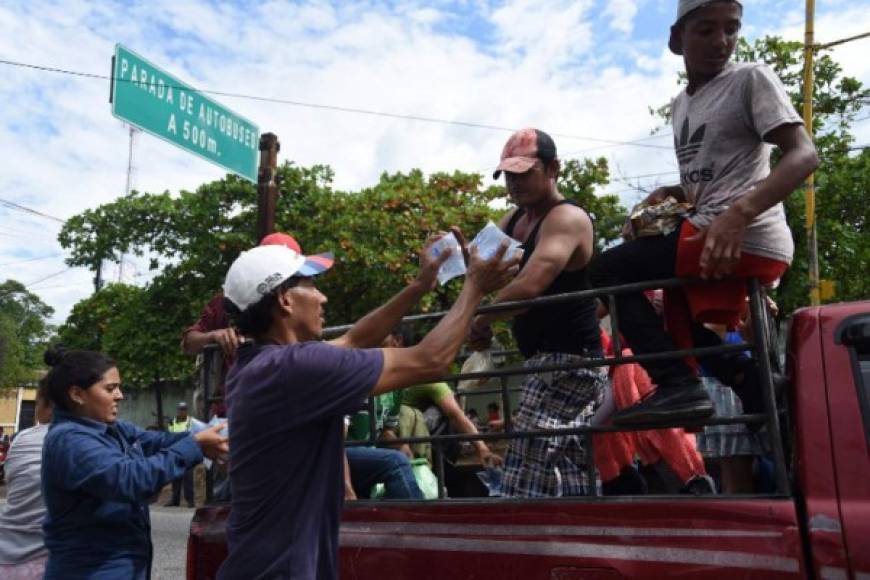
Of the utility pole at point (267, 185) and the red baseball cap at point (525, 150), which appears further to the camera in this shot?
the utility pole at point (267, 185)

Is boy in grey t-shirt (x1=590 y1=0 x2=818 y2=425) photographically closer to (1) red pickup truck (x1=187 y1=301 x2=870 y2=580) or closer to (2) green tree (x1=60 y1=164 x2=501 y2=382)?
(1) red pickup truck (x1=187 y1=301 x2=870 y2=580)

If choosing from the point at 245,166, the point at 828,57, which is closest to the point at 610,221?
the point at 828,57

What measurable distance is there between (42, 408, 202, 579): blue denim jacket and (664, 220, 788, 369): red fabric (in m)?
1.68

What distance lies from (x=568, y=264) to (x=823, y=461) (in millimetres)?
1312

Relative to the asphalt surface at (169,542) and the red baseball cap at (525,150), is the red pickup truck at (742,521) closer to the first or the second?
the red baseball cap at (525,150)

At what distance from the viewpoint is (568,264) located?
119 inches

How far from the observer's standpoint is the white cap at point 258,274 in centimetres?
216

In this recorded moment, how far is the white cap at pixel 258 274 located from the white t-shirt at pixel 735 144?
122 cm

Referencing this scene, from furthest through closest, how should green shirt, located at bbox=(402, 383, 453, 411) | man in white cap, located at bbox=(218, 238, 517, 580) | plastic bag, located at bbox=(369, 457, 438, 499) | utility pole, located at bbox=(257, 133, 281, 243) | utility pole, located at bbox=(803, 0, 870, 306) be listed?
utility pole, located at bbox=(803, 0, 870, 306), utility pole, located at bbox=(257, 133, 281, 243), green shirt, located at bbox=(402, 383, 453, 411), plastic bag, located at bbox=(369, 457, 438, 499), man in white cap, located at bbox=(218, 238, 517, 580)

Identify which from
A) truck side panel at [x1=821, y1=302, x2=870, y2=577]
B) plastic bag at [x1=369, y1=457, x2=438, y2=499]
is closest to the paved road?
plastic bag at [x1=369, y1=457, x2=438, y2=499]

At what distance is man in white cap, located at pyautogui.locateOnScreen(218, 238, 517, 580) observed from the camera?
6.55 ft

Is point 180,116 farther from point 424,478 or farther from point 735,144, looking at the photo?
point 735,144

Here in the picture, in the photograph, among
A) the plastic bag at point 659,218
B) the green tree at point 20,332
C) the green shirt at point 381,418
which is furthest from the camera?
the green tree at point 20,332

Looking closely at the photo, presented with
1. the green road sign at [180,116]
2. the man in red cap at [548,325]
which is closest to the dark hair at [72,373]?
the man in red cap at [548,325]
